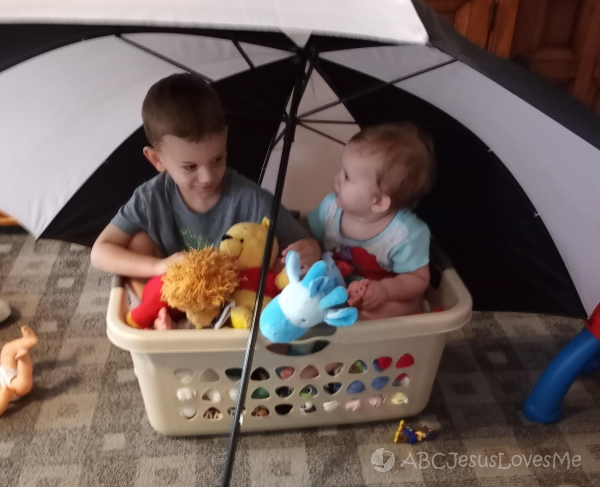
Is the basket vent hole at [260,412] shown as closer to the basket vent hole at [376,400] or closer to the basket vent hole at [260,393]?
the basket vent hole at [260,393]

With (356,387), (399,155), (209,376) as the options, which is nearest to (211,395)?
(209,376)

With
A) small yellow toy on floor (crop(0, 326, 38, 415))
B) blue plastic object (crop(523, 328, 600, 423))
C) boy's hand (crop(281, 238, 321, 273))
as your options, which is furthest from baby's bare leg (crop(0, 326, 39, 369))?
blue plastic object (crop(523, 328, 600, 423))

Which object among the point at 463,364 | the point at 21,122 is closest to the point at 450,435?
the point at 463,364

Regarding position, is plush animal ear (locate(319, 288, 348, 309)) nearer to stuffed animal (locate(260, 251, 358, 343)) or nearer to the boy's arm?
stuffed animal (locate(260, 251, 358, 343))

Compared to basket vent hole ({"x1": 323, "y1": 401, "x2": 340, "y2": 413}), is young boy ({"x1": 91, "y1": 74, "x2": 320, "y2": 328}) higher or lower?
higher

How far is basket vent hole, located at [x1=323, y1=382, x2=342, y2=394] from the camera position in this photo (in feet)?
2.99

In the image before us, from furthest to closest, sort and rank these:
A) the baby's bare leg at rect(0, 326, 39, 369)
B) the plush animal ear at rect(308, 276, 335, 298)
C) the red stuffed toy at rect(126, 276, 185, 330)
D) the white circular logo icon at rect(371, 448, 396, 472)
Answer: the baby's bare leg at rect(0, 326, 39, 369) → the white circular logo icon at rect(371, 448, 396, 472) → the red stuffed toy at rect(126, 276, 185, 330) → the plush animal ear at rect(308, 276, 335, 298)

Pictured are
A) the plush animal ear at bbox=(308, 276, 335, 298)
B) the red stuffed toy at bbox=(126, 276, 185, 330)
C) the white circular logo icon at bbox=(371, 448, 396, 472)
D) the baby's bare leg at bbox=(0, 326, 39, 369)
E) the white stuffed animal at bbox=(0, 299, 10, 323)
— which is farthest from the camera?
the white stuffed animal at bbox=(0, 299, 10, 323)

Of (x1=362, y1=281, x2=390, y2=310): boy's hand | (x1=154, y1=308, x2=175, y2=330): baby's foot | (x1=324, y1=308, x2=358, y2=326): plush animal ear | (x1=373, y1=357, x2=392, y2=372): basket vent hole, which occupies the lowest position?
(x1=373, y1=357, x2=392, y2=372): basket vent hole

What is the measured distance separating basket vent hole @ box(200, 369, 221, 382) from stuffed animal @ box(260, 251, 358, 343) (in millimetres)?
177

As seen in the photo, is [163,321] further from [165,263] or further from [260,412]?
[260,412]

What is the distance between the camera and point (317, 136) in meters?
1.12

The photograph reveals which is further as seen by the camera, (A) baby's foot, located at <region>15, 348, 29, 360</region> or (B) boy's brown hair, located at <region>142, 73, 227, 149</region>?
(A) baby's foot, located at <region>15, 348, 29, 360</region>

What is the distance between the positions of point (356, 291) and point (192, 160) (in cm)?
33
